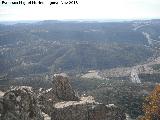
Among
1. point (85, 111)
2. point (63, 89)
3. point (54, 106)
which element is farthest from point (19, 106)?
point (63, 89)

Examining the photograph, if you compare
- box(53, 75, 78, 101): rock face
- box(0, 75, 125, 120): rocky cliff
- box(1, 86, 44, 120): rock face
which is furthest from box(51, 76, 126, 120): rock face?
box(1, 86, 44, 120): rock face

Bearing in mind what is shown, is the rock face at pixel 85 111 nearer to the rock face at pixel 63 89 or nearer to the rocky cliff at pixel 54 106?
the rocky cliff at pixel 54 106

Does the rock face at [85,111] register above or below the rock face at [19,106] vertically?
below

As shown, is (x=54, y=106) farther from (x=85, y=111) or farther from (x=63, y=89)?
(x=63, y=89)

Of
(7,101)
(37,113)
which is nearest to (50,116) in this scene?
(37,113)

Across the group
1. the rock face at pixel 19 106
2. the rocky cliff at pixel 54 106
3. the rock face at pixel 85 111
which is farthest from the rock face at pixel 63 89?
the rock face at pixel 19 106

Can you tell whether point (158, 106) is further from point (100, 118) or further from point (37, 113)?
point (37, 113)

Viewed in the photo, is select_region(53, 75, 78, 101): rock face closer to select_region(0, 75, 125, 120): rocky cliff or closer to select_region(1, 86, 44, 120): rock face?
select_region(0, 75, 125, 120): rocky cliff
